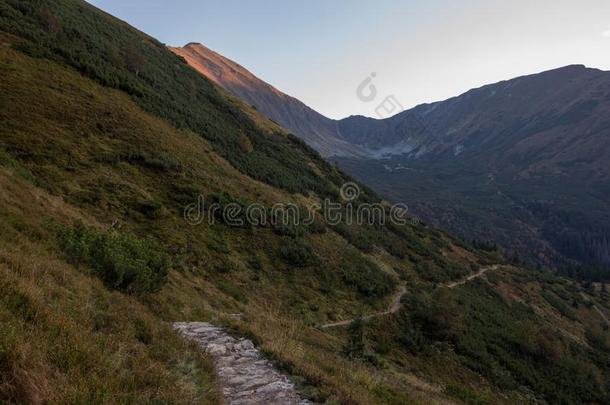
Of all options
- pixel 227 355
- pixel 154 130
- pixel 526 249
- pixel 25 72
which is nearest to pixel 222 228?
pixel 154 130

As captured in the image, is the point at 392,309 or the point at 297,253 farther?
the point at 392,309

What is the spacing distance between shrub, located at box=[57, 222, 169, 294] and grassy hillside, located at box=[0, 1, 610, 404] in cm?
6

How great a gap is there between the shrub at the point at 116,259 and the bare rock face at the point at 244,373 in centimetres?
214

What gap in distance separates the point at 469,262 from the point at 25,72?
5821 centimetres

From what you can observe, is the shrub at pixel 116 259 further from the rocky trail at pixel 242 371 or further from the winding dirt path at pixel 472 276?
the winding dirt path at pixel 472 276

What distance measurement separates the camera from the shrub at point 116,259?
10875mm

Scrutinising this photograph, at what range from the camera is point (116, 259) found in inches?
432

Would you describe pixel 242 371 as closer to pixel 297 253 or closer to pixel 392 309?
pixel 297 253

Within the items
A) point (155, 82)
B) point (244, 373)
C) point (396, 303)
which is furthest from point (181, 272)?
point (155, 82)

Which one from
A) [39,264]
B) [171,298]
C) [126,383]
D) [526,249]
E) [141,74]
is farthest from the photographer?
[526,249]

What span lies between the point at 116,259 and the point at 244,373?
17.5ft

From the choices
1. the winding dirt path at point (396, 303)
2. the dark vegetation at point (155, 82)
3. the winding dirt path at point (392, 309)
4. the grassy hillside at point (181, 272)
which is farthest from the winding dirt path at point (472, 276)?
the dark vegetation at point (155, 82)

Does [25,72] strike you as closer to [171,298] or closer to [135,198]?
[135,198]

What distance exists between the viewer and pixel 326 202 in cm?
5031
